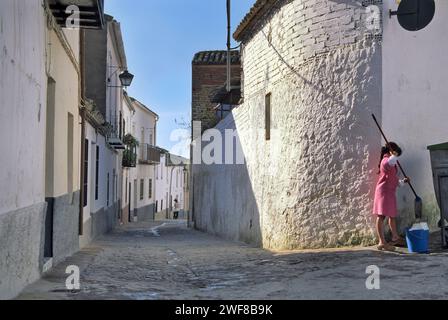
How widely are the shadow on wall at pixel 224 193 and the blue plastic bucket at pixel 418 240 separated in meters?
4.49

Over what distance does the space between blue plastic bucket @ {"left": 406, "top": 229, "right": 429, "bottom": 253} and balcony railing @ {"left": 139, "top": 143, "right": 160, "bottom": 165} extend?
2825 cm

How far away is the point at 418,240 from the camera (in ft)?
24.3

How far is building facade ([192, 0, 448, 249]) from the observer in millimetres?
8469

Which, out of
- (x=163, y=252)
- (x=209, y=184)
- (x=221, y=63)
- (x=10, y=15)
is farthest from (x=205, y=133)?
(x=10, y=15)

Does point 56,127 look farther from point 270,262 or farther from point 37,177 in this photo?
point 270,262

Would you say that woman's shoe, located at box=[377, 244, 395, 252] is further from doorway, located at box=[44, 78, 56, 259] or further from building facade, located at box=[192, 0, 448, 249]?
doorway, located at box=[44, 78, 56, 259]

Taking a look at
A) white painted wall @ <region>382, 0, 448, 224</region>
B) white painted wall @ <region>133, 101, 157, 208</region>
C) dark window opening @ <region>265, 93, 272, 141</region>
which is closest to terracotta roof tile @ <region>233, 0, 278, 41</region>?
dark window opening @ <region>265, 93, 272, 141</region>

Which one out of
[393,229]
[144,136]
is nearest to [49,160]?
[393,229]

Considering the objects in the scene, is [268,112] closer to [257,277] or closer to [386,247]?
[386,247]

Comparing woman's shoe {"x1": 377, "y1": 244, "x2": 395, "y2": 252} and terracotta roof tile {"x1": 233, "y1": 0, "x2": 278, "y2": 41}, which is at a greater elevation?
terracotta roof tile {"x1": 233, "y1": 0, "x2": 278, "y2": 41}

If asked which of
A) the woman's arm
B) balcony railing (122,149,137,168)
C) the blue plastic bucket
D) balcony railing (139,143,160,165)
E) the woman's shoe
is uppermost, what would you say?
balcony railing (139,143,160,165)

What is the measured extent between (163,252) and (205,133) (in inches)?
370

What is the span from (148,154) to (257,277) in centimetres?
3039


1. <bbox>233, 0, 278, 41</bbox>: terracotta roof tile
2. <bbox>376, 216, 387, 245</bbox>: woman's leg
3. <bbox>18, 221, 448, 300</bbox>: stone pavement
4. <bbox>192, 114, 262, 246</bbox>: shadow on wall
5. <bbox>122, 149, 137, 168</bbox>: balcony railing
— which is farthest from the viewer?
<bbox>122, 149, 137, 168</bbox>: balcony railing
